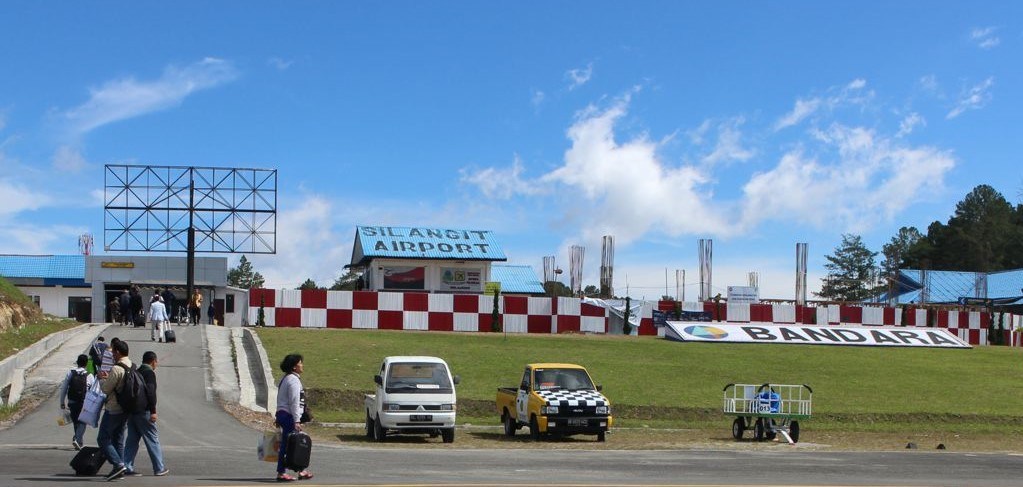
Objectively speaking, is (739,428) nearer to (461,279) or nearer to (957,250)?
(461,279)

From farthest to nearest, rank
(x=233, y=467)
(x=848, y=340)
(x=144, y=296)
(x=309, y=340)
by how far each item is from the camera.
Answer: (x=144, y=296) < (x=848, y=340) < (x=309, y=340) < (x=233, y=467)

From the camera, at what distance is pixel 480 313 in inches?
1832

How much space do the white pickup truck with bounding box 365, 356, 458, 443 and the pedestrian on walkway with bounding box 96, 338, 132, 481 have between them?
23.7 feet

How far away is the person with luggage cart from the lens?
12352 mm

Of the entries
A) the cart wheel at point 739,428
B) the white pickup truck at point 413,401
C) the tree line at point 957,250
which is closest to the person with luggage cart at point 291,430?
the white pickup truck at point 413,401

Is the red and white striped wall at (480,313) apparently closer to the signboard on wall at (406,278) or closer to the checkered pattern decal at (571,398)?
the signboard on wall at (406,278)

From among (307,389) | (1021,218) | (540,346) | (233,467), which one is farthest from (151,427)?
(1021,218)

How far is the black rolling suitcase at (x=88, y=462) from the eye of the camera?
12.6 meters

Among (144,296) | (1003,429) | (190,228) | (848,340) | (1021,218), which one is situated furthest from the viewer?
(1021,218)

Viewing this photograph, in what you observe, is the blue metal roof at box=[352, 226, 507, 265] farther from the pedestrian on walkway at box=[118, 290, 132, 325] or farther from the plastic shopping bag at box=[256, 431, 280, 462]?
the plastic shopping bag at box=[256, 431, 280, 462]

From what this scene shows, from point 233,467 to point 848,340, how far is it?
3340 centimetres

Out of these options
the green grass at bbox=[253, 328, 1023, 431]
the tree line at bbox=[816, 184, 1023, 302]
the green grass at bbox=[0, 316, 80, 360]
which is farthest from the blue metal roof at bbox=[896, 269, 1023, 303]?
the green grass at bbox=[0, 316, 80, 360]

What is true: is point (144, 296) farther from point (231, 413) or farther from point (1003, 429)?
point (1003, 429)

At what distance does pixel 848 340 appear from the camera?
140 feet
